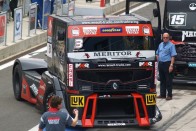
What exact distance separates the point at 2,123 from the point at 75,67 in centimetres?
261

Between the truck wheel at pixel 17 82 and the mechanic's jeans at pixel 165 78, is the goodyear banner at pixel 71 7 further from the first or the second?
the mechanic's jeans at pixel 165 78

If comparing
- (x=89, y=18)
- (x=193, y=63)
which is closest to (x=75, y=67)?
(x=89, y=18)

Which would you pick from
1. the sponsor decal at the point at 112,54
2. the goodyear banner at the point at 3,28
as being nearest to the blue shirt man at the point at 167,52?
the sponsor decal at the point at 112,54

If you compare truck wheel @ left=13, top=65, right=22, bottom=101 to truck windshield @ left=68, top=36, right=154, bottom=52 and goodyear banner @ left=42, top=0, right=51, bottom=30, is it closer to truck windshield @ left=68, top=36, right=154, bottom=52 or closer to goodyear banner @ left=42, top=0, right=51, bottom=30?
truck windshield @ left=68, top=36, right=154, bottom=52

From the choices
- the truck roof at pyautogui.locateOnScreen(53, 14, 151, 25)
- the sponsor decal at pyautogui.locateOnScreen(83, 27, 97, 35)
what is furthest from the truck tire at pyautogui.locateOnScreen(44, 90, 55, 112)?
the sponsor decal at pyautogui.locateOnScreen(83, 27, 97, 35)

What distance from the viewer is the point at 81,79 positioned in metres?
17.1

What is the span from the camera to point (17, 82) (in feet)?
70.2

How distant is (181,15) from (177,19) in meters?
0.16

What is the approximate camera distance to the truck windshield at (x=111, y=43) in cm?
1717

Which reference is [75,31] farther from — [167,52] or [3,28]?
[3,28]

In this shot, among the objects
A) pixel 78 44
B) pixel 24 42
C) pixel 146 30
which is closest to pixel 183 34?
pixel 146 30

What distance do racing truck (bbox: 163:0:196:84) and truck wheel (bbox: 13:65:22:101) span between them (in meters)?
4.53

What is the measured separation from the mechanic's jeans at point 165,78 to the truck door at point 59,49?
344 cm

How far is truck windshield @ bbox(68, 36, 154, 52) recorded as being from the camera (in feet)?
56.3
